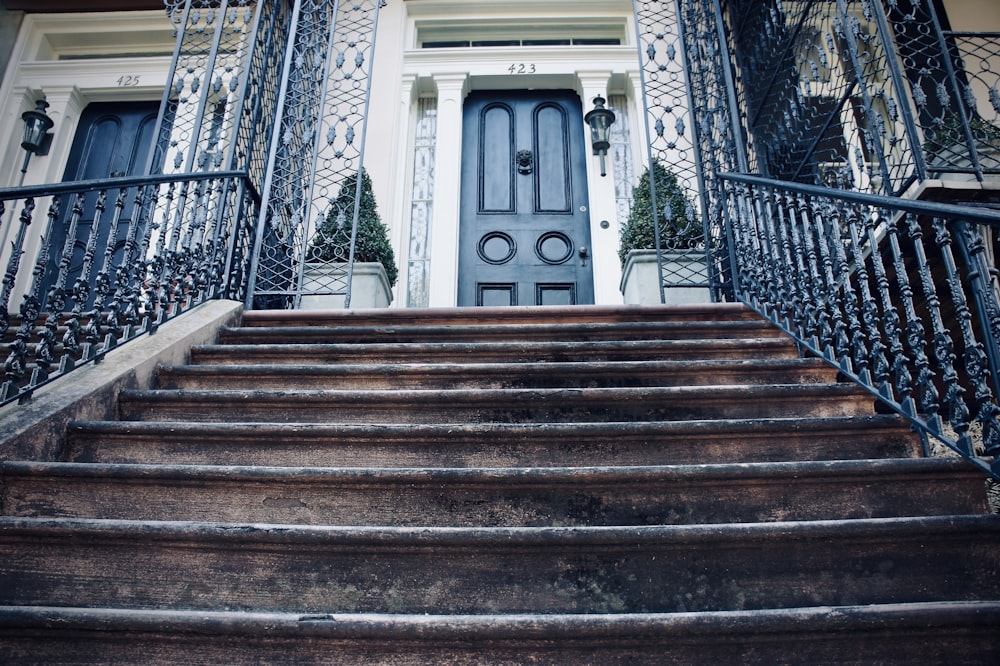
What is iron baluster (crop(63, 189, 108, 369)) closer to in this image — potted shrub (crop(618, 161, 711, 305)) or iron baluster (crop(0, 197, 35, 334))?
iron baluster (crop(0, 197, 35, 334))

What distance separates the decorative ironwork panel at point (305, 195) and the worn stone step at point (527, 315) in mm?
724

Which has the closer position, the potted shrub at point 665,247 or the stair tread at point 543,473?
the stair tread at point 543,473

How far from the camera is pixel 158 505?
1.85 metres

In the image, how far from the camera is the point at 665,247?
4625mm

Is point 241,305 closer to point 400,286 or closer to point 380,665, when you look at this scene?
point 400,286

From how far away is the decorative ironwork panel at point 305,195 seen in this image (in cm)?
451

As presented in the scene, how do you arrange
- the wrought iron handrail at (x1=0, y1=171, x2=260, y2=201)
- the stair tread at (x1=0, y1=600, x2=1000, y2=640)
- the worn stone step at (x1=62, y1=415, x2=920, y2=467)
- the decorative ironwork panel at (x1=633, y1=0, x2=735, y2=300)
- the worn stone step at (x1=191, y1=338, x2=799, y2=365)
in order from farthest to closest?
the decorative ironwork panel at (x1=633, y1=0, x2=735, y2=300) < the worn stone step at (x1=191, y1=338, x2=799, y2=365) < the wrought iron handrail at (x1=0, y1=171, x2=260, y2=201) < the worn stone step at (x1=62, y1=415, x2=920, y2=467) < the stair tread at (x1=0, y1=600, x2=1000, y2=640)

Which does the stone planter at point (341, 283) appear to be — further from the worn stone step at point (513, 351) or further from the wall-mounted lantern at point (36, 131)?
the wall-mounted lantern at point (36, 131)

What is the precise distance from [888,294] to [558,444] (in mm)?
1349

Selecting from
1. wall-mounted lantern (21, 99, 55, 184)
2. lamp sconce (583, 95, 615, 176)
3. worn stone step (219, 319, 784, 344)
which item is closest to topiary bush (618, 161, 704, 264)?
lamp sconce (583, 95, 615, 176)

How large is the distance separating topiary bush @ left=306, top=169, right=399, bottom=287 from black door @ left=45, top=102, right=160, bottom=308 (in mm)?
2589

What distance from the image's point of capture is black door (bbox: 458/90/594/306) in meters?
5.73

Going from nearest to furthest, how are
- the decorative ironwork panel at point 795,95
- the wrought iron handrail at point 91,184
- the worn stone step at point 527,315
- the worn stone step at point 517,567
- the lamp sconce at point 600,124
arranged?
the worn stone step at point 517,567, the wrought iron handrail at point 91,184, the worn stone step at point 527,315, the decorative ironwork panel at point 795,95, the lamp sconce at point 600,124

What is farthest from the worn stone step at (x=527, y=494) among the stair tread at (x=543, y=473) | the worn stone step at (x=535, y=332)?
the worn stone step at (x=535, y=332)
